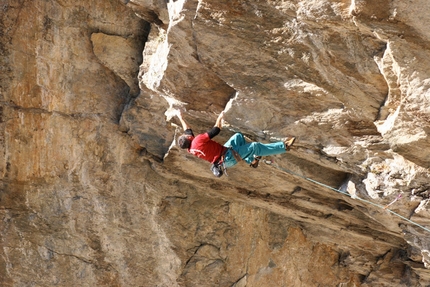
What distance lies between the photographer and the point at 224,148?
8305 millimetres

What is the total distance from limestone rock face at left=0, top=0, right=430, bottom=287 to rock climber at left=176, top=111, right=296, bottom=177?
14.0 inches

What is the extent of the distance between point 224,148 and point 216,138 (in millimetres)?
783

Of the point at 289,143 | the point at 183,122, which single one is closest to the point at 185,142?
the point at 183,122

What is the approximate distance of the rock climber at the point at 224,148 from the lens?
8.02 metres

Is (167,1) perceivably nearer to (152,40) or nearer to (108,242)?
(152,40)

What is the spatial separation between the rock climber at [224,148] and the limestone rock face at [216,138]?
36 centimetres

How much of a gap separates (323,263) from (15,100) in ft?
24.0

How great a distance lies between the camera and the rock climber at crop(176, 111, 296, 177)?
8.02 meters

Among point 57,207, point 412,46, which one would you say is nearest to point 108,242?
point 57,207

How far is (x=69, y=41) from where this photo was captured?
9461 millimetres

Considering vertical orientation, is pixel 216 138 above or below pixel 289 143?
below

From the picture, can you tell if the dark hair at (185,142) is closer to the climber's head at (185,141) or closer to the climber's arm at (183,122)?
the climber's head at (185,141)

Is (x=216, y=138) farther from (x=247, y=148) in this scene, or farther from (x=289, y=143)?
(x=289, y=143)

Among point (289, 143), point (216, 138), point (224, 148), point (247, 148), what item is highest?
point (289, 143)
